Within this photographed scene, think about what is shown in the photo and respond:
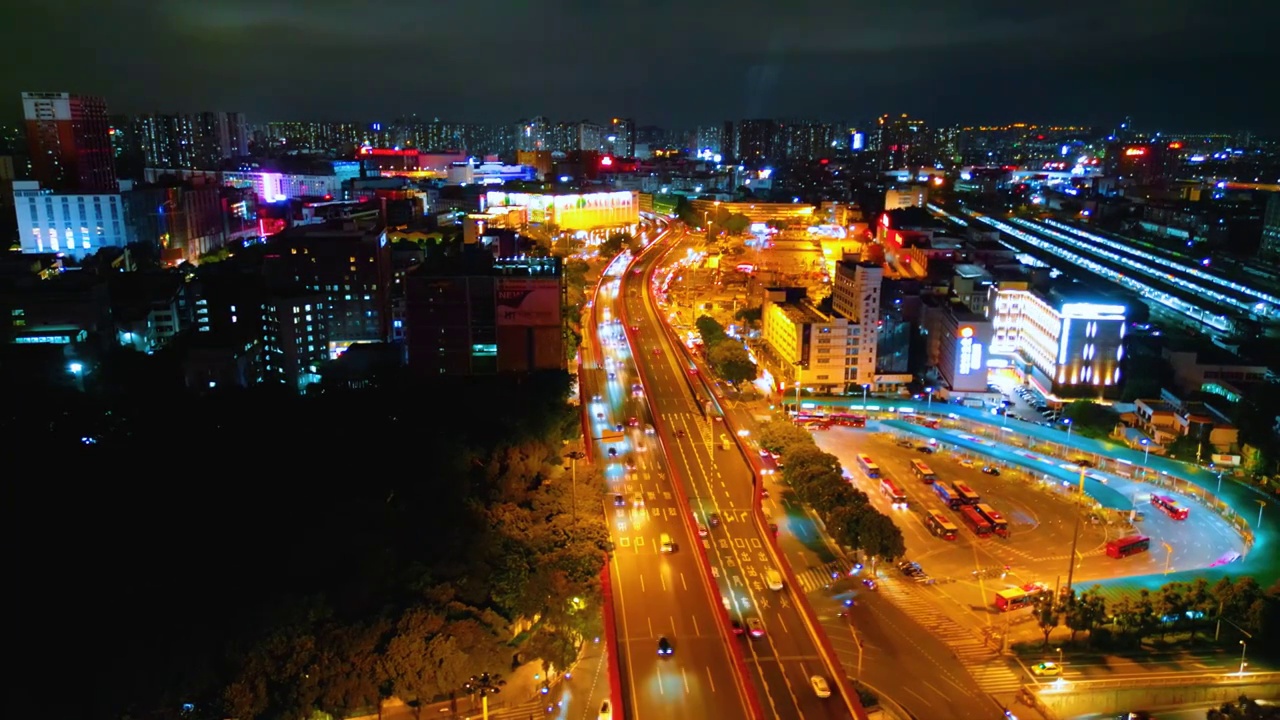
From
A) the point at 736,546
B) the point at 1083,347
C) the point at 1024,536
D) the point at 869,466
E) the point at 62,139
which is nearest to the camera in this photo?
the point at 736,546

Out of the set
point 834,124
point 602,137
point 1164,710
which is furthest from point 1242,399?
point 834,124

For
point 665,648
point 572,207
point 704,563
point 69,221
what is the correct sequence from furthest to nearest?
point 572,207 → point 69,221 → point 704,563 → point 665,648

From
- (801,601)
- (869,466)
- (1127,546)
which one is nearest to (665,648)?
(801,601)

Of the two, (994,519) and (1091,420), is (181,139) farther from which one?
(994,519)

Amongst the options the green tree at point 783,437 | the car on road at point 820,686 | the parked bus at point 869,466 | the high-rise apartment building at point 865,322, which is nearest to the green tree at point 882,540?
the green tree at point 783,437

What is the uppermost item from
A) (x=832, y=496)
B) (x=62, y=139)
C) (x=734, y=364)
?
(x=62, y=139)

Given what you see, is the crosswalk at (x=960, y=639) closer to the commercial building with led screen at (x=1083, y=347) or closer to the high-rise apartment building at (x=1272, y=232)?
the commercial building with led screen at (x=1083, y=347)

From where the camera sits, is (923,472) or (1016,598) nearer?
A: (1016,598)

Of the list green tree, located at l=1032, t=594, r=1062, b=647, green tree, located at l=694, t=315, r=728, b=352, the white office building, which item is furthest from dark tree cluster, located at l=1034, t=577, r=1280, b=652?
the white office building
